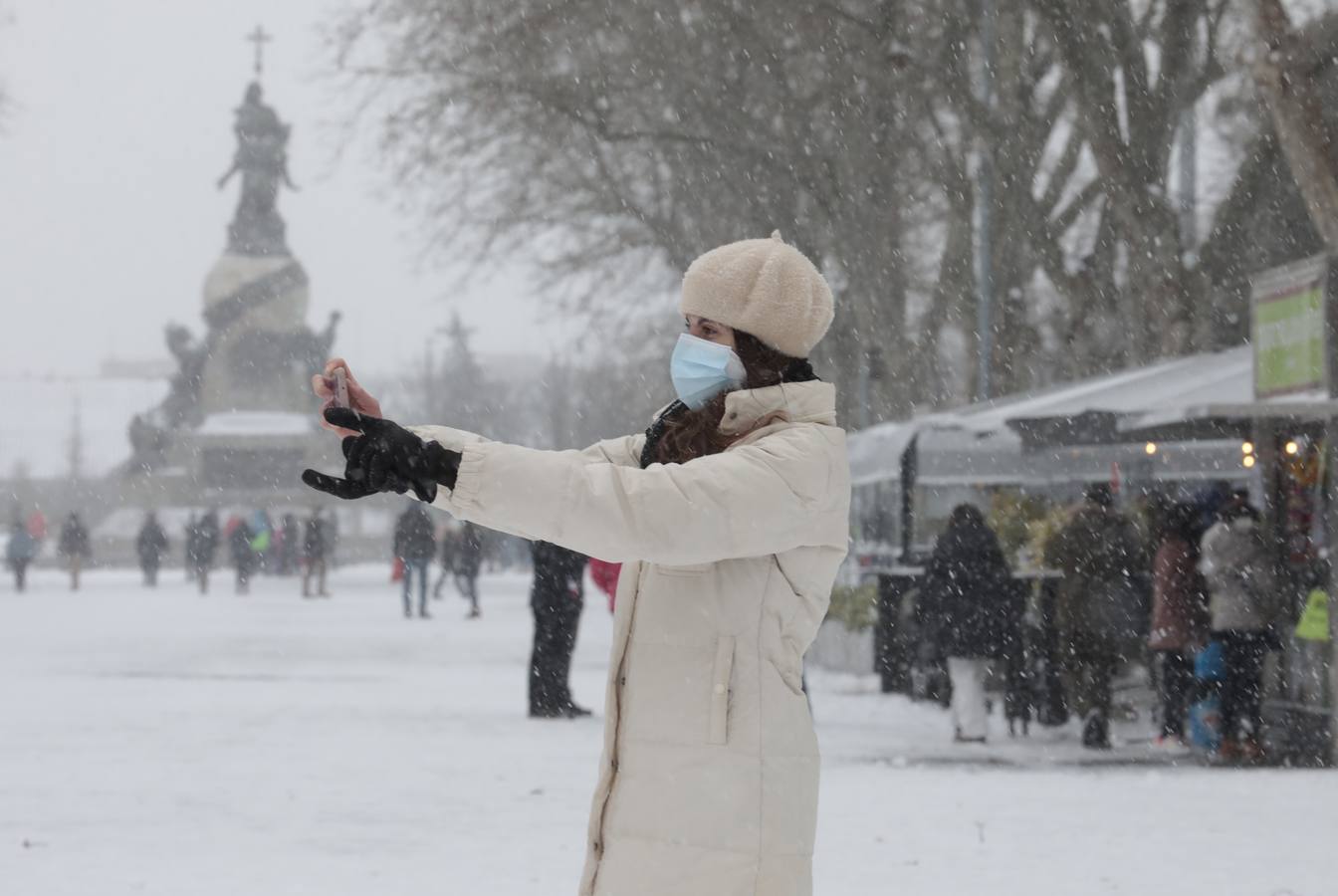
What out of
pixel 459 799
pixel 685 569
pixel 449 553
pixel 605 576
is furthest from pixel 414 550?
pixel 685 569

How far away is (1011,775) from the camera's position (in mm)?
11734

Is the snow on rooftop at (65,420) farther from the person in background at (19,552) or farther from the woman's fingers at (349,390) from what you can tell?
the woman's fingers at (349,390)

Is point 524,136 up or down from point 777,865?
up

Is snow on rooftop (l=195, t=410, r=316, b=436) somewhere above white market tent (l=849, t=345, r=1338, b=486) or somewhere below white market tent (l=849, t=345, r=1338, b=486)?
above

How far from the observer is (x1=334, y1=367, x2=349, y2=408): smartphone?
132 inches

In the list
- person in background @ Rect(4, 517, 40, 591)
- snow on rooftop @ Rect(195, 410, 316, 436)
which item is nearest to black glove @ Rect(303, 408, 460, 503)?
person in background @ Rect(4, 517, 40, 591)

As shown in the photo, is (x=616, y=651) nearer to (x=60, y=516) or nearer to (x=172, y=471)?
(x=172, y=471)

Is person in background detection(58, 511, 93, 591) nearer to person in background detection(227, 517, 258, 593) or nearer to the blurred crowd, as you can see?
person in background detection(227, 517, 258, 593)

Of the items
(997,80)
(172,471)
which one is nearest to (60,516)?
(172,471)

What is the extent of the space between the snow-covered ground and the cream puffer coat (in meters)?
4.22

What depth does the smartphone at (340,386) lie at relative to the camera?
3.36 metres

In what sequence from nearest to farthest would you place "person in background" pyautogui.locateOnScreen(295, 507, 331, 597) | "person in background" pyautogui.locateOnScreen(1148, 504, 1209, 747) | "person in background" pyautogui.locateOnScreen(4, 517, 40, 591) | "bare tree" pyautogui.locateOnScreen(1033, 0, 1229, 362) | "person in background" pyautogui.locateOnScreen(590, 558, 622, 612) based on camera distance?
1. "person in background" pyautogui.locateOnScreen(1148, 504, 1209, 747)
2. "person in background" pyautogui.locateOnScreen(590, 558, 622, 612)
3. "bare tree" pyautogui.locateOnScreen(1033, 0, 1229, 362)
4. "person in background" pyautogui.locateOnScreen(295, 507, 331, 597)
5. "person in background" pyautogui.locateOnScreen(4, 517, 40, 591)

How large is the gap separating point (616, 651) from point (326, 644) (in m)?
19.5

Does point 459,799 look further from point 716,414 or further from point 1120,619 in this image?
point 716,414
